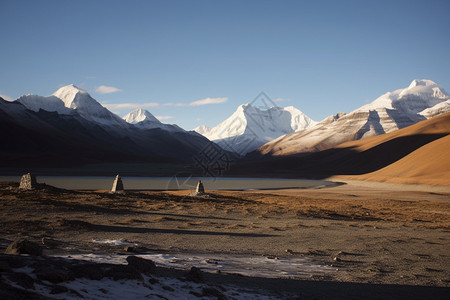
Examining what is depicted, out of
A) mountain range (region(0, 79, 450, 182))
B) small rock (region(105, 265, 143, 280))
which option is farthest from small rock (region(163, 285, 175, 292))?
mountain range (region(0, 79, 450, 182))

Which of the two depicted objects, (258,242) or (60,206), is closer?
(258,242)

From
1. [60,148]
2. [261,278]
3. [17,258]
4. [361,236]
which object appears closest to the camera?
[17,258]

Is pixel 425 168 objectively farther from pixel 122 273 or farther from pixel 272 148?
pixel 272 148

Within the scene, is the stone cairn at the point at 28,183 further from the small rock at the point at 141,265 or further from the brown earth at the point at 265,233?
the small rock at the point at 141,265

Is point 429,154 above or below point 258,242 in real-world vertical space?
above

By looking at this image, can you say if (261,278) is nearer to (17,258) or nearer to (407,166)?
(17,258)

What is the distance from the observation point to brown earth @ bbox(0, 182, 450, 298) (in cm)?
1111

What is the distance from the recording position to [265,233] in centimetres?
1616

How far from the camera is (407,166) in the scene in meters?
70.6

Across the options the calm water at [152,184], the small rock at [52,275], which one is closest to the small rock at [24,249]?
the small rock at [52,275]

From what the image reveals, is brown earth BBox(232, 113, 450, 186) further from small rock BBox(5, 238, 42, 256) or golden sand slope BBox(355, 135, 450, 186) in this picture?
small rock BBox(5, 238, 42, 256)

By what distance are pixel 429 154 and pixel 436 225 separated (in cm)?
5671

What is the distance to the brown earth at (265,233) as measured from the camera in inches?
437

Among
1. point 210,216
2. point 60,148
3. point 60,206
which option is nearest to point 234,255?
point 210,216
